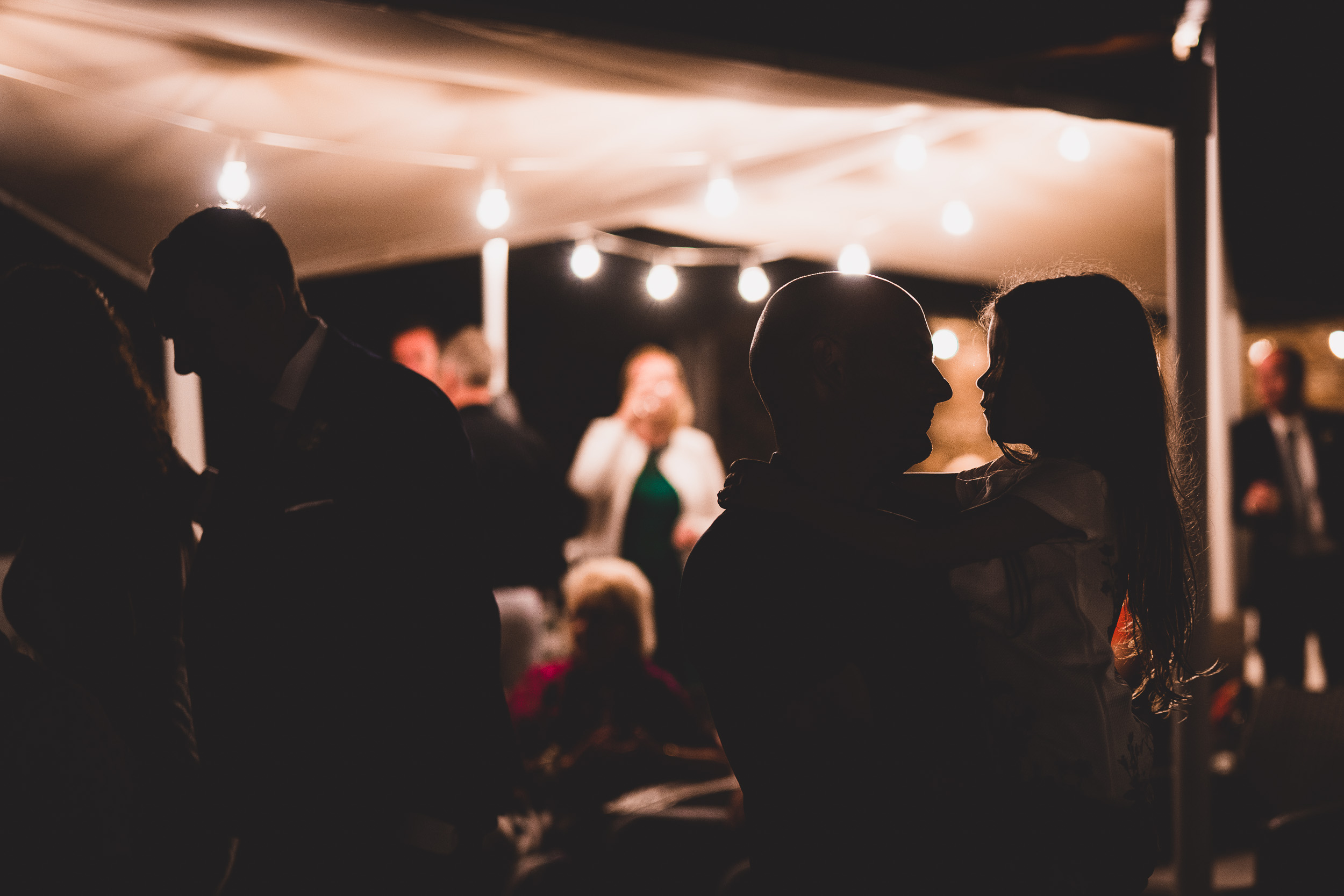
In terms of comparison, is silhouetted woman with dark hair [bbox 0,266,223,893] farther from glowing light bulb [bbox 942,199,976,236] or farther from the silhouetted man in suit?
glowing light bulb [bbox 942,199,976,236]

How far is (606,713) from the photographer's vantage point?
316 cm

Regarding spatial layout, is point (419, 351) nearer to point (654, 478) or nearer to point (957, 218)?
point (654, 478)

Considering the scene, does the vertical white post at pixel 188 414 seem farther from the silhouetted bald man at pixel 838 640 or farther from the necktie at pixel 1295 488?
the necktie at pixel 1295 488

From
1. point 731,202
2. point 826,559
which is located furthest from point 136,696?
point 731,202

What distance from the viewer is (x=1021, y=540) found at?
4.07 ft

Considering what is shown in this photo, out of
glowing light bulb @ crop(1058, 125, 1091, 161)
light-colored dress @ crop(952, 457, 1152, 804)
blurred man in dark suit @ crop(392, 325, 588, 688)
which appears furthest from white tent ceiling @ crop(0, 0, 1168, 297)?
light-colored dress @ crop(952, 457, 1152, 804)

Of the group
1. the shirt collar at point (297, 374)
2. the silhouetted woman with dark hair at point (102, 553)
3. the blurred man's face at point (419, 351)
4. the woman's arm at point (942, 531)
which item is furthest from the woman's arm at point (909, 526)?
the blurred man's face at point (419, 351)

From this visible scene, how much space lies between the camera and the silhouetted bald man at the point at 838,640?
3.40 feet

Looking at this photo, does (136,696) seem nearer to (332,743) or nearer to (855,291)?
(332,743)

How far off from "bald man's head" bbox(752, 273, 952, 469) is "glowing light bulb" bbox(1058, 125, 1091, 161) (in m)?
2.39

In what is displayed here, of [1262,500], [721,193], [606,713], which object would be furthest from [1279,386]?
[606,713]

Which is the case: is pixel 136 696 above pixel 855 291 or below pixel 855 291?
below

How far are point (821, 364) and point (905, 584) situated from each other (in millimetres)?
253

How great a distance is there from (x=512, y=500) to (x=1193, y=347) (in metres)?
2.37
